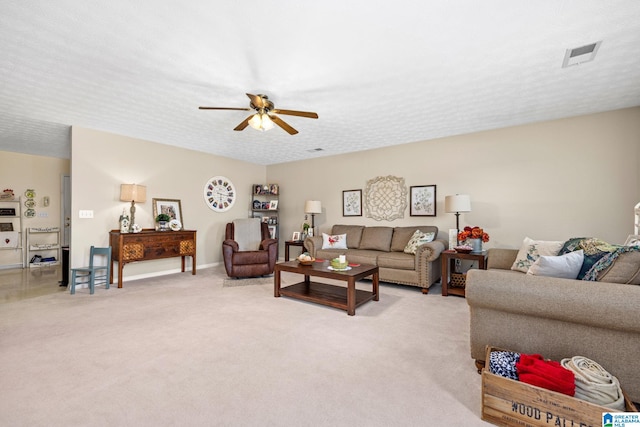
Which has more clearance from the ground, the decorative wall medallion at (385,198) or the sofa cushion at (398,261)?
the decorative wall medallion at (385,198)

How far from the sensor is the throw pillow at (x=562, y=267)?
201 centimetres

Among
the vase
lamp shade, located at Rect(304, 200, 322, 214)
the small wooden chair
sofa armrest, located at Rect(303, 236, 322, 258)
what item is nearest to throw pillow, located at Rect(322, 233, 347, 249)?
sofa armrest, located at Rect(303, 236, 322, 258)

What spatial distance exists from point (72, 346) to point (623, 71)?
526 cm

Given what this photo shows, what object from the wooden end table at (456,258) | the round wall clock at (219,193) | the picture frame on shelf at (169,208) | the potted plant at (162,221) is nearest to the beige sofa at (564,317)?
the wooden end table at (456,258)

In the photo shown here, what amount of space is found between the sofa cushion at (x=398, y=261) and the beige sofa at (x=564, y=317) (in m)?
2.11

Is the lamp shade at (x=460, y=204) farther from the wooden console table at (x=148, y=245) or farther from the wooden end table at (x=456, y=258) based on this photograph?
the wooden console table at (x=148, y=245)

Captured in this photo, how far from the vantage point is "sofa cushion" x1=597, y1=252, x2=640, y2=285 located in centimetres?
174

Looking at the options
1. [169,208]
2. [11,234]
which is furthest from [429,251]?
[11,234]

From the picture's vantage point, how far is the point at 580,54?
2.37 m

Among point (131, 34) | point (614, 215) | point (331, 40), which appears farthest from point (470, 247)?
point (131, 34)

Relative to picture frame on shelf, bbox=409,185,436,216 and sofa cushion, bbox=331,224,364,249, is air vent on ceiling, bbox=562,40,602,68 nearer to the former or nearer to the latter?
picture frame on shelf, bbox=409,185,436,216

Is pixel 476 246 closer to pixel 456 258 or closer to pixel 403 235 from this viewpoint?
pixel 456 258

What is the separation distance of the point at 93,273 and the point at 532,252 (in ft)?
17.7

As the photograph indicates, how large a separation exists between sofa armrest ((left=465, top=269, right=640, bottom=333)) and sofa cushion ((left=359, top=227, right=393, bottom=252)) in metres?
3.00
